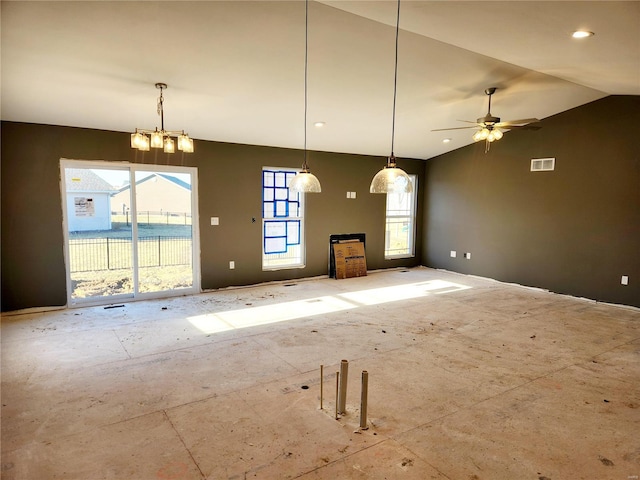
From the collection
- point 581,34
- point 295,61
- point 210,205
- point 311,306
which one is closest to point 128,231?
point 210,205

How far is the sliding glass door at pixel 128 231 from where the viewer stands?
4.97m

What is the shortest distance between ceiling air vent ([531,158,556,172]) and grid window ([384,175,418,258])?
95.7 inches

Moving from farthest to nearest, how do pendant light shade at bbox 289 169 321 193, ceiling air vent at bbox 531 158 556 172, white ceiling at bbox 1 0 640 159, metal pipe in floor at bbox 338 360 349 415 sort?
1. ceiling air vent at bbox 531 158 556 172
2. pendant light shade at bbox 289 169 321 193
3. white ceiling at bbox 1 0 640 159
4. metal pipe in floor at bbox 338 360 349 415

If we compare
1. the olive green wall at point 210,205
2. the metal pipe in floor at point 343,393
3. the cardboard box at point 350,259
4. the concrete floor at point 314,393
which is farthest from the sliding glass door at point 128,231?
the metal pipe in floor at point 343,393

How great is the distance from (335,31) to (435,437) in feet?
10.3

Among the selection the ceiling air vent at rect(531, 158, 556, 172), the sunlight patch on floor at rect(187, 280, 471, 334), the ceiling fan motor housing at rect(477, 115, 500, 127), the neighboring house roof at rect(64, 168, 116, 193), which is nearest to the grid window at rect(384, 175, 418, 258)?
the sunlight patch on floor at rect(187, 280, 471, 334)

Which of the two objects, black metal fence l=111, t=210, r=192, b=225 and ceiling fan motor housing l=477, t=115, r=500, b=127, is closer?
ceiling fan motor housing l=477, t=115, r=500, b=127

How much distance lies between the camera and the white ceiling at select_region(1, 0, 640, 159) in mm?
2666

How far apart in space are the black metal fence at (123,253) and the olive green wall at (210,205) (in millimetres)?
223

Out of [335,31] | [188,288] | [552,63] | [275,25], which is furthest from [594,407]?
[188,288]

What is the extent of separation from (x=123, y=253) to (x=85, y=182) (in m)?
1.07

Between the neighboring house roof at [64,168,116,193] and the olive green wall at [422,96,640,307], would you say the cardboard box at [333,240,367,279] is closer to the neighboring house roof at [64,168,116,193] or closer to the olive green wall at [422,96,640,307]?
the olive green wall at [422,96,640,307]

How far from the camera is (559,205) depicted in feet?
19.3

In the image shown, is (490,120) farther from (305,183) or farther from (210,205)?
(210,205)
